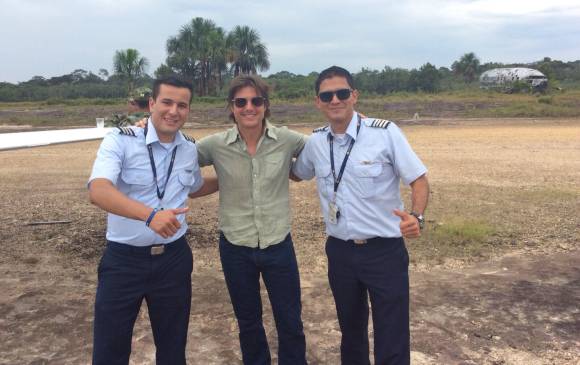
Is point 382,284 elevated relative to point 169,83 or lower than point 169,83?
lower

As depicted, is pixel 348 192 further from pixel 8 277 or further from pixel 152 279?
pixel 8 277

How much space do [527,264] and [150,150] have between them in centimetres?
436

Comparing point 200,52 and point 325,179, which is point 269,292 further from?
point 200,52

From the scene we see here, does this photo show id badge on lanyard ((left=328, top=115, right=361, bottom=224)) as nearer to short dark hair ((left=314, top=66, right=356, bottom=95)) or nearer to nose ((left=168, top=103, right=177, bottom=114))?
short dark hair ((left=314, top=66, right=356, bottom=95))

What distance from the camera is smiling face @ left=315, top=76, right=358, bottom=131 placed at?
2.76m

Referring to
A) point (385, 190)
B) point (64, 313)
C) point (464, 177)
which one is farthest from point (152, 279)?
point (464, 177)

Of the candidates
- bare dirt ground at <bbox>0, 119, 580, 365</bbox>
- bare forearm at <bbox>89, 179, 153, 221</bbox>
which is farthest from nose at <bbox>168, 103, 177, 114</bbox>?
bare dirt ground at <bbox>0, 119, 580, 365</bbox>

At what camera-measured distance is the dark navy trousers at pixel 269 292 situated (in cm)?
286

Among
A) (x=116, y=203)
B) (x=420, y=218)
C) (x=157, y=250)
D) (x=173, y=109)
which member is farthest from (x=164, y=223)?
(x=420, y=218)

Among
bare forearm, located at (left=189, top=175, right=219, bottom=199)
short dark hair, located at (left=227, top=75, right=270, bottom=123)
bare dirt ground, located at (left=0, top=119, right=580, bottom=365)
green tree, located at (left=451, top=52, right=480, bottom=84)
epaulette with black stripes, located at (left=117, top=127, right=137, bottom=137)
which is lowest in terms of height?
bare dirt ground, located at (left=0, top=119, right=580, bottom=365)

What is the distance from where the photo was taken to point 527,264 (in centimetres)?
527

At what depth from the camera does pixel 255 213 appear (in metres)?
2.83

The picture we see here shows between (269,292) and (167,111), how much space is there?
1207 mm

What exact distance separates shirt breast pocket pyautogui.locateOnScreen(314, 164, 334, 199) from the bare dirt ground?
128 cm
